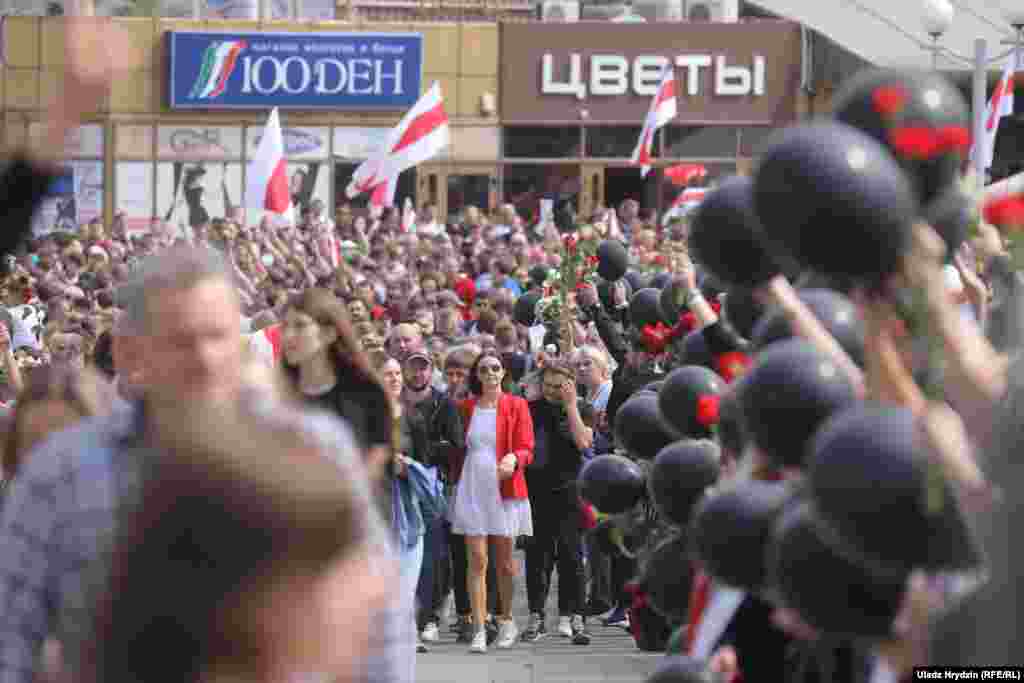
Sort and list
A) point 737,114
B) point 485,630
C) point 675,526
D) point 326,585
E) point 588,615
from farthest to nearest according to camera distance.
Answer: point 737,114 < point 588,615 < point 485,630 < point 675,526 < point 326,585

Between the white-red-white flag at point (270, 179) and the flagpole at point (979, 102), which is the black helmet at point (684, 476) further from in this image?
the white-red-white flag at point (270, 179)

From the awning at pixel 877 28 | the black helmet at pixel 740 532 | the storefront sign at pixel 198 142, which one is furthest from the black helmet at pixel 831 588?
the storefront sign at pixel 198 142

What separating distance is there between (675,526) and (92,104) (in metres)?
2.88

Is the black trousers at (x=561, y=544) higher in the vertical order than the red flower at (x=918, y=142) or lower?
lower

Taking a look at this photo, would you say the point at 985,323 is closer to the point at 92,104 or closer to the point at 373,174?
the point at 92,104

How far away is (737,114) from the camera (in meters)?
41.1

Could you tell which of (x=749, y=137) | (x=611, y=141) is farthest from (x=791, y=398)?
→ (x=749, y=137)

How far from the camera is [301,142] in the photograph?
4053 centimetres

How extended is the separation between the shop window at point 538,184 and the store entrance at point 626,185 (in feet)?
1.91

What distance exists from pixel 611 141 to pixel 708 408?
35.1m

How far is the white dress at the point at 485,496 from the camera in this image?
41.9 feet

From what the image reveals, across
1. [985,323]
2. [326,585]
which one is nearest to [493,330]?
[985,323]

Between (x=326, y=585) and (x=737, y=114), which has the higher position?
(x=737, y=114)

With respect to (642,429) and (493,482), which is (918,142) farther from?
(493,482)
